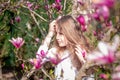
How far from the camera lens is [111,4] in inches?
57.2

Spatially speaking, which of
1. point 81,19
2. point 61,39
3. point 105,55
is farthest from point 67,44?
point 105,55

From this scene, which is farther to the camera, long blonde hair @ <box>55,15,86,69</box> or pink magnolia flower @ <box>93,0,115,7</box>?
long blonde hair @ <box>55,15,86,69</box>

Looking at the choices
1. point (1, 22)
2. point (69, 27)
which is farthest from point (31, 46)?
point (69, 27)

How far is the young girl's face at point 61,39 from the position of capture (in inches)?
158

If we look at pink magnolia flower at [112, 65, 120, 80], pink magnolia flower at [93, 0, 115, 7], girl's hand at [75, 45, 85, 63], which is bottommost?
girl's hand at [75, 45, 85, 63]

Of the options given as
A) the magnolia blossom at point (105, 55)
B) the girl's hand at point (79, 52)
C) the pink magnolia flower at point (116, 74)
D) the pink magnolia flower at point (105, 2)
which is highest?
the pink magnolia flower at point (105, 2)

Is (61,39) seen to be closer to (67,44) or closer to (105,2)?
(67,44)

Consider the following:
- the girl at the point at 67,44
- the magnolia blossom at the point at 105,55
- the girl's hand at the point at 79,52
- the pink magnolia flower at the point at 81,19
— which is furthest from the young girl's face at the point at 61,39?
the magnolia blossom at the point at 105,55

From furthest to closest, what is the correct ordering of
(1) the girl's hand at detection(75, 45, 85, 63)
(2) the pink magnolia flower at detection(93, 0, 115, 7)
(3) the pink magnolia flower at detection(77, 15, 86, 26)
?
(1) the girl's hand at detection(75, 45, 85, 63) → (3) the pink magnolia flower at detection(77, 15, 86, 26) → (2) the pink magnolia flower at detection(93, 0, 115, 7)

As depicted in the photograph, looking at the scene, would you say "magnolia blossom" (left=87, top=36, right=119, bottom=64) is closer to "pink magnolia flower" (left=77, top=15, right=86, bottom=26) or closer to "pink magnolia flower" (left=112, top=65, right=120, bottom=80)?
"pink magnolia flower" (left=112, top=65, right=120, bottom=80)

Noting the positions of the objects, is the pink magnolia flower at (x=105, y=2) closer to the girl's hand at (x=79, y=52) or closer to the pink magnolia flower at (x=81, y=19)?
the pink magnolia flower at (x=81, y=19)

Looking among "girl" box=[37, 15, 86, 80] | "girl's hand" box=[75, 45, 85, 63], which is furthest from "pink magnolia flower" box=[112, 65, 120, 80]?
"girl" box=[37, 15, 86, 80]

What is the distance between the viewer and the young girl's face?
402 centimetres

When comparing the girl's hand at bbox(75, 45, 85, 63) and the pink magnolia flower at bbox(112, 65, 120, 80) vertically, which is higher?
the pink magnolia flower at bbox(112, 65, 120, 80)
